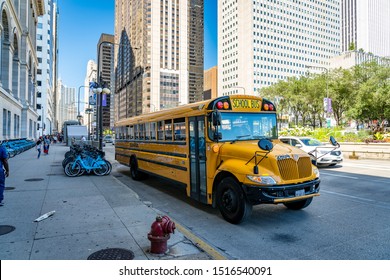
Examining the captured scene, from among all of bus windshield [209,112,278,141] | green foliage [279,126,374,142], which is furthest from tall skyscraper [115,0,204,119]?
bus windshield [209,112,278,141]

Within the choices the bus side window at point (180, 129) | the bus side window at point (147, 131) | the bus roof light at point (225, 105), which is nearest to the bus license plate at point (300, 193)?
the bus roof light at point (225, 105)

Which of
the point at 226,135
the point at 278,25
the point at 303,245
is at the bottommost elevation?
the point at 303,245

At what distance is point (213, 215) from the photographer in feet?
23.1

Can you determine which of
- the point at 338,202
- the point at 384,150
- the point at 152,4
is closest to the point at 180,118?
the point at 338,202

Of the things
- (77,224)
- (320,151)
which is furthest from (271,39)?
(77,224)

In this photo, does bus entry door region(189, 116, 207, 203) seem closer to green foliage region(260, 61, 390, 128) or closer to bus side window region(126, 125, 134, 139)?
bus side window region(126, 125, 134, 139)

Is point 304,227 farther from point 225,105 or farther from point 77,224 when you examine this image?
point 77,224

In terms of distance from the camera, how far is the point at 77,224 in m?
5.97

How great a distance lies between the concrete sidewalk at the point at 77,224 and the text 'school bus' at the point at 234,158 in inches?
55.8

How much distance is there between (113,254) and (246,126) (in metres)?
4.25

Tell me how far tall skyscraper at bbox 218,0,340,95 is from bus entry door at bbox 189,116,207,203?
415ft

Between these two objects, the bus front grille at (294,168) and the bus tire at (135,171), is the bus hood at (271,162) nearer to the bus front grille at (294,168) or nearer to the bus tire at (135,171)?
the bus front grille at (294,168)

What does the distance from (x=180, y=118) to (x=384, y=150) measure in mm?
19988

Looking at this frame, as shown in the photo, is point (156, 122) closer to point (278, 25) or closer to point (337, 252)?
point (337, 252)
